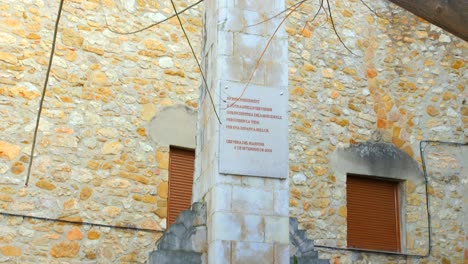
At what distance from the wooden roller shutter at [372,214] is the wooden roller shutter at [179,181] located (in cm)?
216

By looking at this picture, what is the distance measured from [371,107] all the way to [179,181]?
9.56 ft

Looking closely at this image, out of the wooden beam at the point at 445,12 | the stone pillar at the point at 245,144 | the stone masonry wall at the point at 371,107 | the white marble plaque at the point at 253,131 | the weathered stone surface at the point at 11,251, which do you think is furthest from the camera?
the stone masonry wall at the point at 371,107

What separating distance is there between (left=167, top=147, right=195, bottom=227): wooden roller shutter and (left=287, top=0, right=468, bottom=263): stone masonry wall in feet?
4.27

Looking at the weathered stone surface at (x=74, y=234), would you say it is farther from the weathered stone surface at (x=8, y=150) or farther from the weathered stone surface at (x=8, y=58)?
the weathered stone surface at (x=8, y=58)

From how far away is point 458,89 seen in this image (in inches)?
428

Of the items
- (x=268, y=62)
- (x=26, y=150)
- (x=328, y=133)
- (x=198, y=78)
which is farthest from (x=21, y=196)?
(x=328, y=133)

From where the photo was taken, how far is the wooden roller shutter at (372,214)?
1012 centimetres

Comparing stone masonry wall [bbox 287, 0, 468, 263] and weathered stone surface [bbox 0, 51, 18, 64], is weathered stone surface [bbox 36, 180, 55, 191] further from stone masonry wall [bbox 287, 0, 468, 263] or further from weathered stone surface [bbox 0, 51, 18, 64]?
stone masonry wall [bbox 287, 0, 468, 263]

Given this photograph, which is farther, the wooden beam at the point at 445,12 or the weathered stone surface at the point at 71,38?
the weathered stone surface at the point at 71,38

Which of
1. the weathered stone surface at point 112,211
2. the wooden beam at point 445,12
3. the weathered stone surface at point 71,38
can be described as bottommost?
the weathered stone surface at point 112,211

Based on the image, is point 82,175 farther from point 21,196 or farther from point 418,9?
point 418,9

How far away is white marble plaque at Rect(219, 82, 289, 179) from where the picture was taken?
666 centimetres

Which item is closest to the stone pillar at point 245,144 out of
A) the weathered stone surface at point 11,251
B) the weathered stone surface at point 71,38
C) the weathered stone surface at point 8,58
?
the weathered stone surface at point 11,251

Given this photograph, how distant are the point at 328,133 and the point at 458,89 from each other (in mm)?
2083
